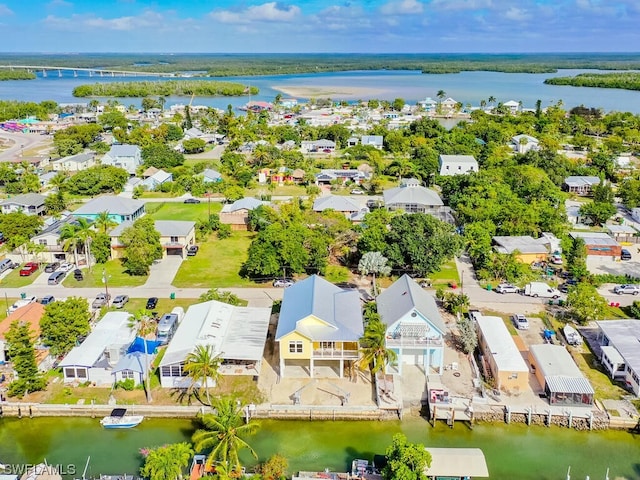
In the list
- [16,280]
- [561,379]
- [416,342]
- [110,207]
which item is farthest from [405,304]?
[110,207]

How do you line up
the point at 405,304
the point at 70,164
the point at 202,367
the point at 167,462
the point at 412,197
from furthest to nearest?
the point at 70,164 < the point at 412,197 < the point at 405,304 < the point at 202,367 < the point at 167,462

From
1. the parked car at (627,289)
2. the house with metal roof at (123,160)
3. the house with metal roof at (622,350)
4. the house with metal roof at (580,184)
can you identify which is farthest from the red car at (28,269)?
the house with metal roof at (580,184)

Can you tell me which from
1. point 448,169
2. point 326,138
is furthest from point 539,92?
point 448,169

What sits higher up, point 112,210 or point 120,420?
point 112,210

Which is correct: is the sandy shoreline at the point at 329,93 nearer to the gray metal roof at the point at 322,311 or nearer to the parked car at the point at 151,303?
the parked car at the point at 151,303

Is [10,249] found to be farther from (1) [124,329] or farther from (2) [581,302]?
(2) [581,302]

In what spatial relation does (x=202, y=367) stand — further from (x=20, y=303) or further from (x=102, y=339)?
(x=20, y=303)

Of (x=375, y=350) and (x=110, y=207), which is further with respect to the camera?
(x=110, y=207)
